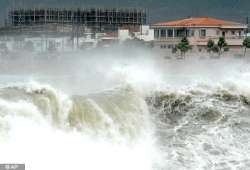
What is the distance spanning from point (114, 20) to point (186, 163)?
72582mm

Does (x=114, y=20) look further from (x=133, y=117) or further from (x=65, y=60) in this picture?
(x=133, y=117)

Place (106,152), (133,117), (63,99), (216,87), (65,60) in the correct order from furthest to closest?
(65,60) < (216,87) < (133,117) < (63,99) < (106,152)

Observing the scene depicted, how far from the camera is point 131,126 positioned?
21406 mm

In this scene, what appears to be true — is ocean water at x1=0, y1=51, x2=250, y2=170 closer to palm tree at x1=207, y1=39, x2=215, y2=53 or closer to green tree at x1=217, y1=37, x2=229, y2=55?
green tree at x1=217, y1=37, x2=229, y2=55

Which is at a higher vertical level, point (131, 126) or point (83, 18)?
point (83, 18)

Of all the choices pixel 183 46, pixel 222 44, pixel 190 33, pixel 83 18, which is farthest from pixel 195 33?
pixel 83 18

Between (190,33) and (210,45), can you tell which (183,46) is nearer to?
(210,45)

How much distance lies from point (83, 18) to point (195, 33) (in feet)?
83.9

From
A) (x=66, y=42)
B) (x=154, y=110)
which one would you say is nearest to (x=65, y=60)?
(x=66, y=42)

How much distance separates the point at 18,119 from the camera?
17172 millimetres

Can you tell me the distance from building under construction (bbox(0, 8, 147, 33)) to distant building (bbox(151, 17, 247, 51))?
50.8 ft

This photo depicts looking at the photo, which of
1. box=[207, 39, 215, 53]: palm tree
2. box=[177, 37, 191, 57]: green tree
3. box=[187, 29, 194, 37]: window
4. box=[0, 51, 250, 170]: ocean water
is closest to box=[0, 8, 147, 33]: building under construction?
box=[187, 29, 194, 37]: window

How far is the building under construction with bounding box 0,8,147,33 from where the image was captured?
8769cm

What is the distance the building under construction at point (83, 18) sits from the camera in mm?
87688
